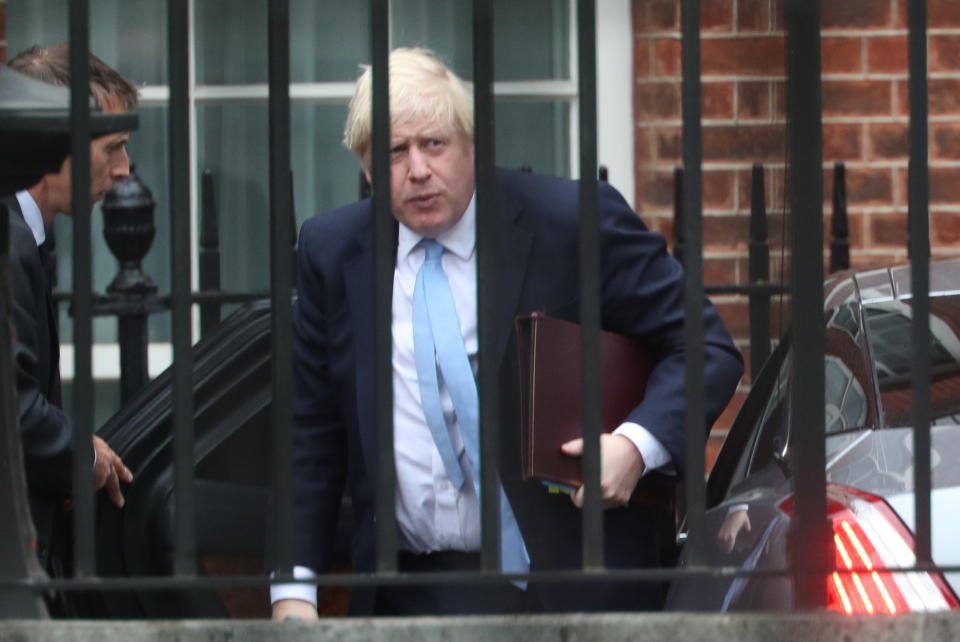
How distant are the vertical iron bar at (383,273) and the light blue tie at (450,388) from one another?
78 cm

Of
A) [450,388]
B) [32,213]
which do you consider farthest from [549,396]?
[32,213]

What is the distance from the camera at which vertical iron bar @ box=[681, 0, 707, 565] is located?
1.76 m

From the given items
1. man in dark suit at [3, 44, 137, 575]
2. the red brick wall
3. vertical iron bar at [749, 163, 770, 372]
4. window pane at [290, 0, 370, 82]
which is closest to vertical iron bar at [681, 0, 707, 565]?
man in dark suit at [3, 44, 137, 575]

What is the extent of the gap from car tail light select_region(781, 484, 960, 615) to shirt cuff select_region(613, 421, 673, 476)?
0.34m

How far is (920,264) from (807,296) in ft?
0.44

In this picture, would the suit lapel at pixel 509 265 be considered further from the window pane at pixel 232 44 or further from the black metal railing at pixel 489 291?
the window pane at pixel 232 44

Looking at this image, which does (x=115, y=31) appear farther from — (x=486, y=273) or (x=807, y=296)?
(x=807, y=296)

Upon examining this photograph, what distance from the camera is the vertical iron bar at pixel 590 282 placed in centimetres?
175

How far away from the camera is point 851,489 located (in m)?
2.20

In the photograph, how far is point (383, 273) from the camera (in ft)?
5.88

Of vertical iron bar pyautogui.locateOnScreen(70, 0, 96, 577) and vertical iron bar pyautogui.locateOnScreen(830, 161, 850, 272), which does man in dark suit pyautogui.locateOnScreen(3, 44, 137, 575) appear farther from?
vertical iron bar pyautogui.locateOnScreen(830, 161, 850, 272)

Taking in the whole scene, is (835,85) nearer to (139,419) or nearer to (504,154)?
(504,154)

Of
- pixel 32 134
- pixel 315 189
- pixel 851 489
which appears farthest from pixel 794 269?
pixel 315 189

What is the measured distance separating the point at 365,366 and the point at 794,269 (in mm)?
1064
